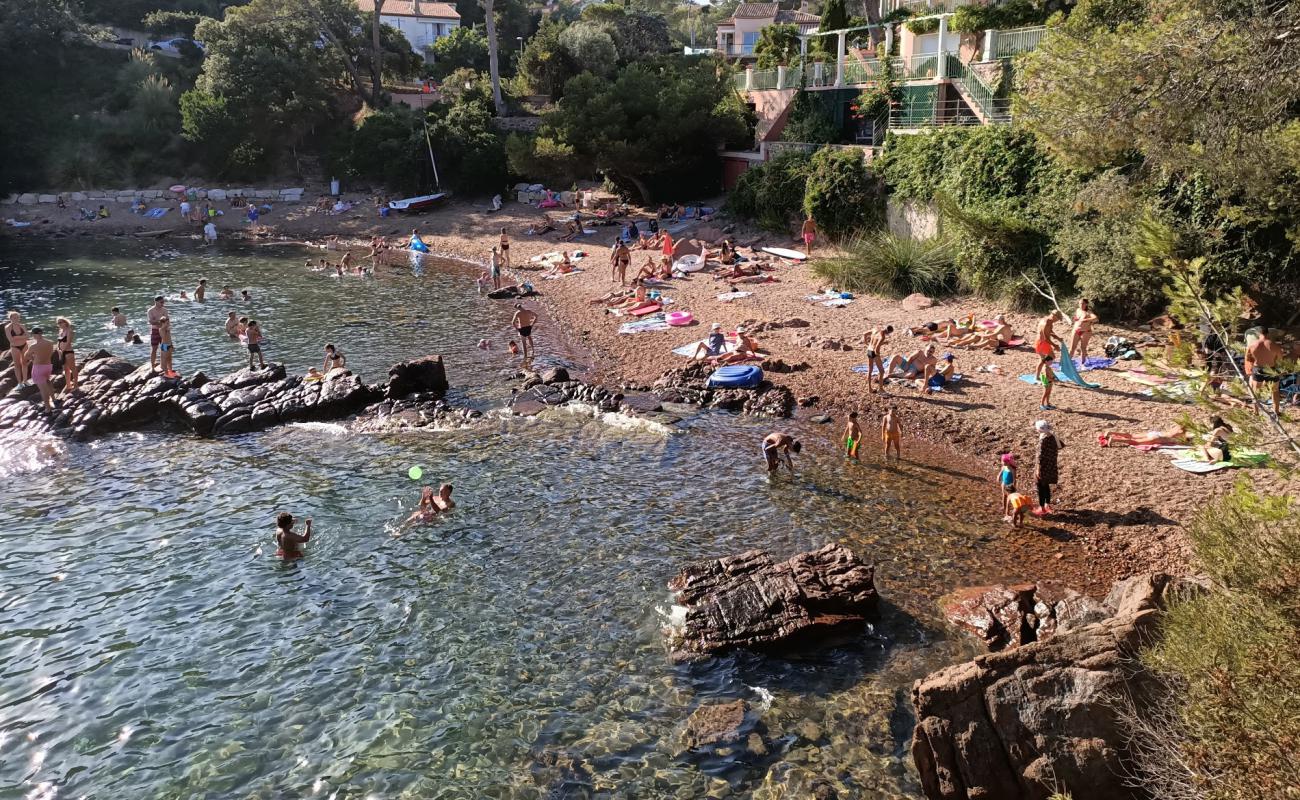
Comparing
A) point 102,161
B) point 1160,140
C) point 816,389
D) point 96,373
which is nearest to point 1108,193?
point 1160,140

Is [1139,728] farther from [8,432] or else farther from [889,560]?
[8,432]

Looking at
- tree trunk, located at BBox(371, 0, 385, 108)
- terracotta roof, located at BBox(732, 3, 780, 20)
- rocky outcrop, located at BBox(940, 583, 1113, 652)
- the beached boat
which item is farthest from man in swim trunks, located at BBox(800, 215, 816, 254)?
terracotta roof, located at BBox(732, 3, 780, 20)

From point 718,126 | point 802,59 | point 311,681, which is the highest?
point 802,59

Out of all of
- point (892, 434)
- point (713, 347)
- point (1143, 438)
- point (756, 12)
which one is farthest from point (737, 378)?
point (756, 12)

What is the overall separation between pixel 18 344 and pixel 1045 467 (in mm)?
20873

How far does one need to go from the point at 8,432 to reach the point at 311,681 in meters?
12.3

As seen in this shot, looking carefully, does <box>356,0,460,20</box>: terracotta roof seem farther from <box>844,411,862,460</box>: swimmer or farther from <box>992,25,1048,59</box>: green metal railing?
<box>844,411,862,460</box>: swimmer

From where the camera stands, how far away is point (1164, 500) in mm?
12641

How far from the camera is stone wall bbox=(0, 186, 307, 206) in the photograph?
49.2 meters

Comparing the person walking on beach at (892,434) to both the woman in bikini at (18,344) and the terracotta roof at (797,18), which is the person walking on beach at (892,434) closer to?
the woman in bikini at (18,344)

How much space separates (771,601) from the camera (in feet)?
34.1

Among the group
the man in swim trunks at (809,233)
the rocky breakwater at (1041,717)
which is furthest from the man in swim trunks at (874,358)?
the man in swim trunks at (809,233)

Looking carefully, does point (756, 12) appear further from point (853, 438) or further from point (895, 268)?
point (853, 438)

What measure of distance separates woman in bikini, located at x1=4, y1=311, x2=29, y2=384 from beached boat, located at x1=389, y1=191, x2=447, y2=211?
26613 millimetres
